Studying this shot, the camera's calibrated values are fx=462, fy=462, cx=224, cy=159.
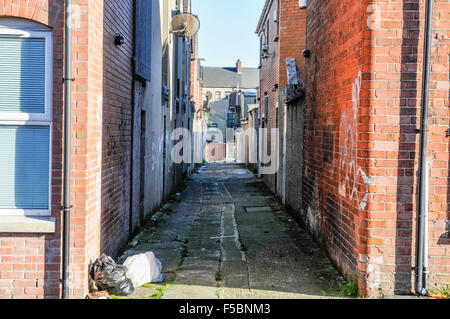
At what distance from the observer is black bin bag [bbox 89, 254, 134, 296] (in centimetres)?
516

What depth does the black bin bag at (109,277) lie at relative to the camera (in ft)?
16.9

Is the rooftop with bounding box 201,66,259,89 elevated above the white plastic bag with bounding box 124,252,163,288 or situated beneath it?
elevated above

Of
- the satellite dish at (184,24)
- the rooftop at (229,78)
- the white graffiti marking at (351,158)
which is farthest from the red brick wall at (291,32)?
the rooftop at (229,78)

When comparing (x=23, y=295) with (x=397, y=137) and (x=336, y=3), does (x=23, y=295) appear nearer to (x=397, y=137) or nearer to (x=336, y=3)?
(x=397, y=137)

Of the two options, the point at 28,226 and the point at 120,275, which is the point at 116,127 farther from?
the point at 120,275

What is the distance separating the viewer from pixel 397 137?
16.6 feet

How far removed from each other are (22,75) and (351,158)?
394 cm

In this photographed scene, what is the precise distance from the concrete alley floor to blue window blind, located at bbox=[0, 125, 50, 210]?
1.61 m

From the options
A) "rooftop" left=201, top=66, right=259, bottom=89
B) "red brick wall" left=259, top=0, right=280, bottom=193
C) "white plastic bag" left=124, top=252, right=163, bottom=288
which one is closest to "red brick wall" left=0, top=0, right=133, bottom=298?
"white plastic bag" left=124, top=252, right=163, bottom=288

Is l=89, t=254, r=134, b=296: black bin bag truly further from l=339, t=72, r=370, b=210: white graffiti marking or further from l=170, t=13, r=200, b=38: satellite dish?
l=170, t=13, r=200, b=38: satellite dish

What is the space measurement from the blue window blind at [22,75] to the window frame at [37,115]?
55mm

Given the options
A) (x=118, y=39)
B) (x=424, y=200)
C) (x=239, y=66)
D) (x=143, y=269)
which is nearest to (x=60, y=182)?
(x=143, y=269)

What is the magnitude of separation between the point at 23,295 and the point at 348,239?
3.83m

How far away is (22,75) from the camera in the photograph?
5074 millimetres
